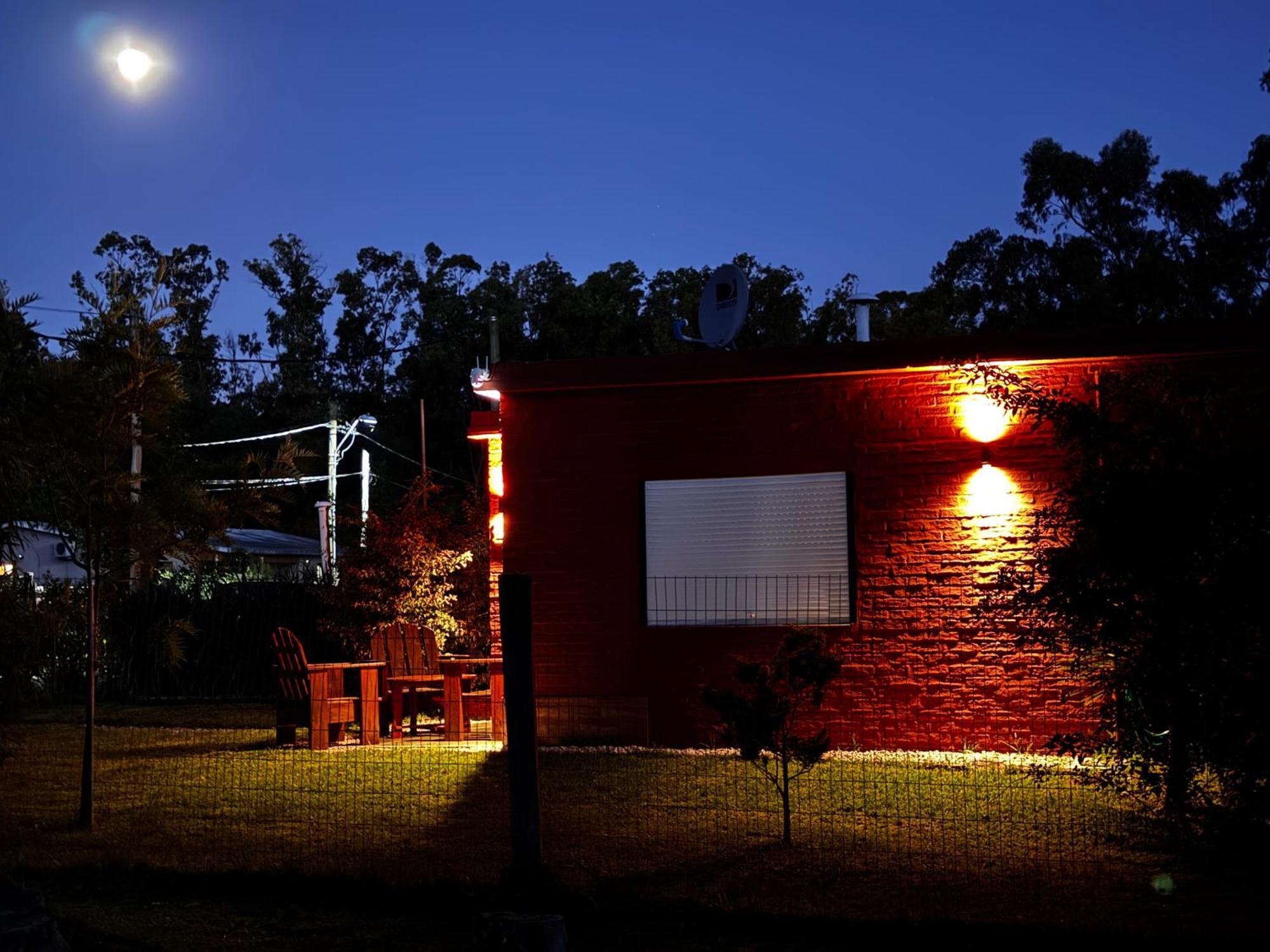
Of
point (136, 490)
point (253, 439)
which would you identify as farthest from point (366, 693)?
point (253, 439)

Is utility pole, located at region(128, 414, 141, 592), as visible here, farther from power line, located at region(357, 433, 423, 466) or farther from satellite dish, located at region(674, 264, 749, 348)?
power line, located at region(357, 433, 423, 466)

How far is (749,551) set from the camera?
1191 centimetres

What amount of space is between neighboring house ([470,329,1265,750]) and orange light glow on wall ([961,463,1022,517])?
0.02m

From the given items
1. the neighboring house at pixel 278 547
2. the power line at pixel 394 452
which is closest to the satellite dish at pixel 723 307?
the neighboring house at pixel 278 547

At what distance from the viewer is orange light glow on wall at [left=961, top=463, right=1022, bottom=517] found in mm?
11352

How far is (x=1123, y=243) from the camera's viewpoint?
33.0 m

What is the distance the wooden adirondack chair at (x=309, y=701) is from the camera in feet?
41.0

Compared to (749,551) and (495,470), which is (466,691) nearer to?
(495,470)

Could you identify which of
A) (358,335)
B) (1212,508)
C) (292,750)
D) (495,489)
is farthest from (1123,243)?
(1212,508)

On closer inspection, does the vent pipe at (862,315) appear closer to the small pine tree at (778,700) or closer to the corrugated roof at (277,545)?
the small pine tree at (778,700)

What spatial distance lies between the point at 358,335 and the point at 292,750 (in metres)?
28.9

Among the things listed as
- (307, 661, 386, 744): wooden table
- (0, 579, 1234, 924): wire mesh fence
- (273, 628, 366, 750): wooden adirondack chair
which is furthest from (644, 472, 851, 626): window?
(273, 628, 366, 750): wooden adirondack chair

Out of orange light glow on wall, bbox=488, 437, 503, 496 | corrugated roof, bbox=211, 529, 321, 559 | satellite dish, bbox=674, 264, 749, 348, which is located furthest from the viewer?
corrugated roof, bbox=211, 529, 321, 559

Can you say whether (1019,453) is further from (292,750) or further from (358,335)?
(358,335)
